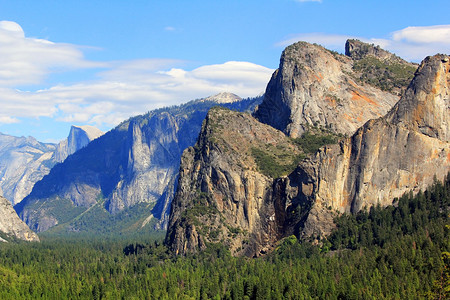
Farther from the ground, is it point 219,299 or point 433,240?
point 433,240

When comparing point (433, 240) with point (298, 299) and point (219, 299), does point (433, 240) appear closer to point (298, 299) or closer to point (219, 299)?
Answer: point (298, 299)

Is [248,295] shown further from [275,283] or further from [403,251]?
[403,251]

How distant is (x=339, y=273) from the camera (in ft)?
650

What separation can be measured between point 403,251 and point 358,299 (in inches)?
1121

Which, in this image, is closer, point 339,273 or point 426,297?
point 426,297

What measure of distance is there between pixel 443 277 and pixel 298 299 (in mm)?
32167

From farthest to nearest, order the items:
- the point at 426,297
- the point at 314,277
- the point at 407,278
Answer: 1. the point at 314,277
2. the point at 407,278
3. the point at 426,297

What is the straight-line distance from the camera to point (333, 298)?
177250 mm

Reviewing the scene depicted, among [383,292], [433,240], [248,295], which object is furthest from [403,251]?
[248,295]

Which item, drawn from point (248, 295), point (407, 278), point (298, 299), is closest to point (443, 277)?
point (407, 278)

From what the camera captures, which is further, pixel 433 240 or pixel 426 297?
pixel 433 240

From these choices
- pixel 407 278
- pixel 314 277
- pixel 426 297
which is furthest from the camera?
pixel 314 277

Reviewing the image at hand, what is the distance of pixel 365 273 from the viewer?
191625 mm

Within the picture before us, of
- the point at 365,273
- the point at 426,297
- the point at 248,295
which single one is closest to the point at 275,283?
the point at 248,295
